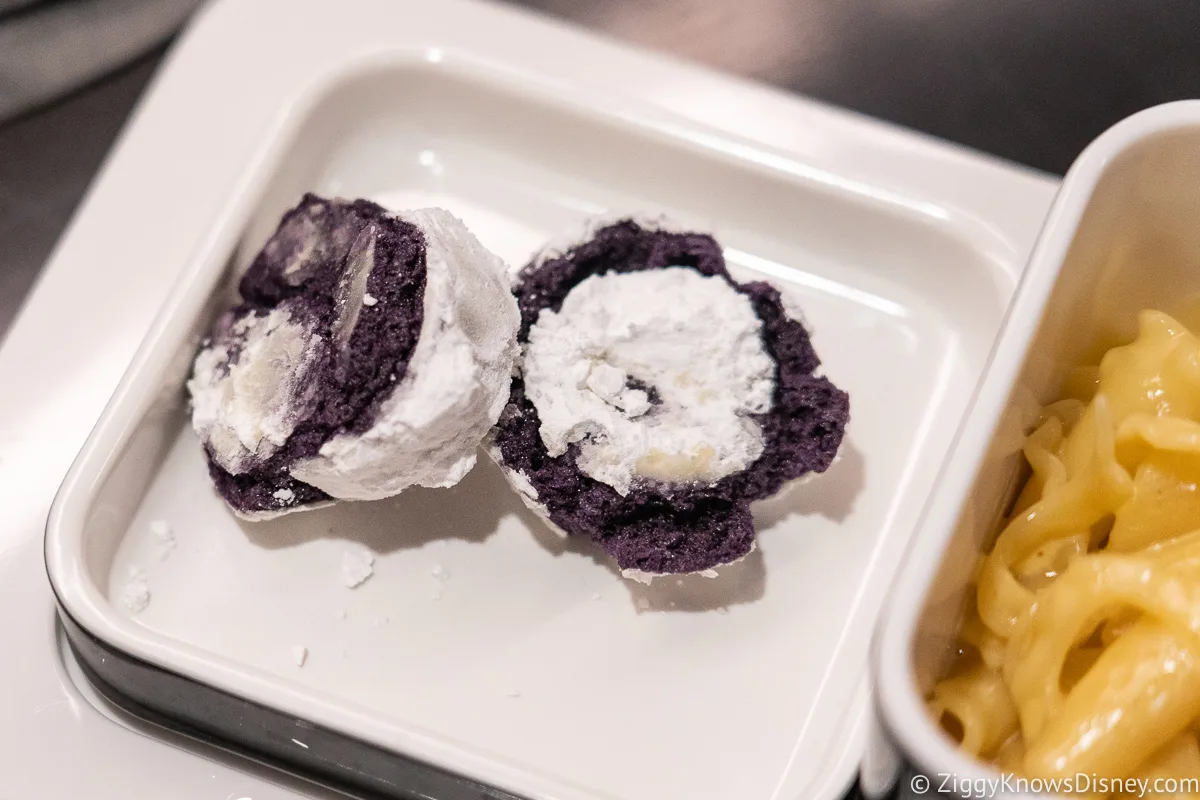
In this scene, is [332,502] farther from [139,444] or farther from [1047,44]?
[1047,44]

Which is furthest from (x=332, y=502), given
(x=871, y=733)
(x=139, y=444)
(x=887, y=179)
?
(x=887, y=179)

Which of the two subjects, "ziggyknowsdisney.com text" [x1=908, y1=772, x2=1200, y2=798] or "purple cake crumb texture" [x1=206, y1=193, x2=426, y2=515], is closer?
"ziggyknowsdisney.com text" [x1=908, y1=772, x2=1200, y2=798]

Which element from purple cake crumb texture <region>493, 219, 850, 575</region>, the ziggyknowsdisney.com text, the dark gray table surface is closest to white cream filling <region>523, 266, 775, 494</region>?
purple cake crumb texture <region>493, 219, 850, 575</region>

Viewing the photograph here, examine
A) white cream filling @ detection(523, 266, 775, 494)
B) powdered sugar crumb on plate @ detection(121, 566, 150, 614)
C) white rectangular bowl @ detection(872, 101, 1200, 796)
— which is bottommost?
powdered sugar crumb on plate @ detection(121, 566, 150, 614)

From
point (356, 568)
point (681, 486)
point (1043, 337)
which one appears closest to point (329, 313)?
point (356, 568)

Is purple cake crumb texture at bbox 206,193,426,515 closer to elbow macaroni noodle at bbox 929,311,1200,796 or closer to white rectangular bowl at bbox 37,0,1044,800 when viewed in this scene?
white rectangular bowl at bbox 37,0,1044,800

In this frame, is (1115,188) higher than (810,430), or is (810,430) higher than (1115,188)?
(1115,188)
